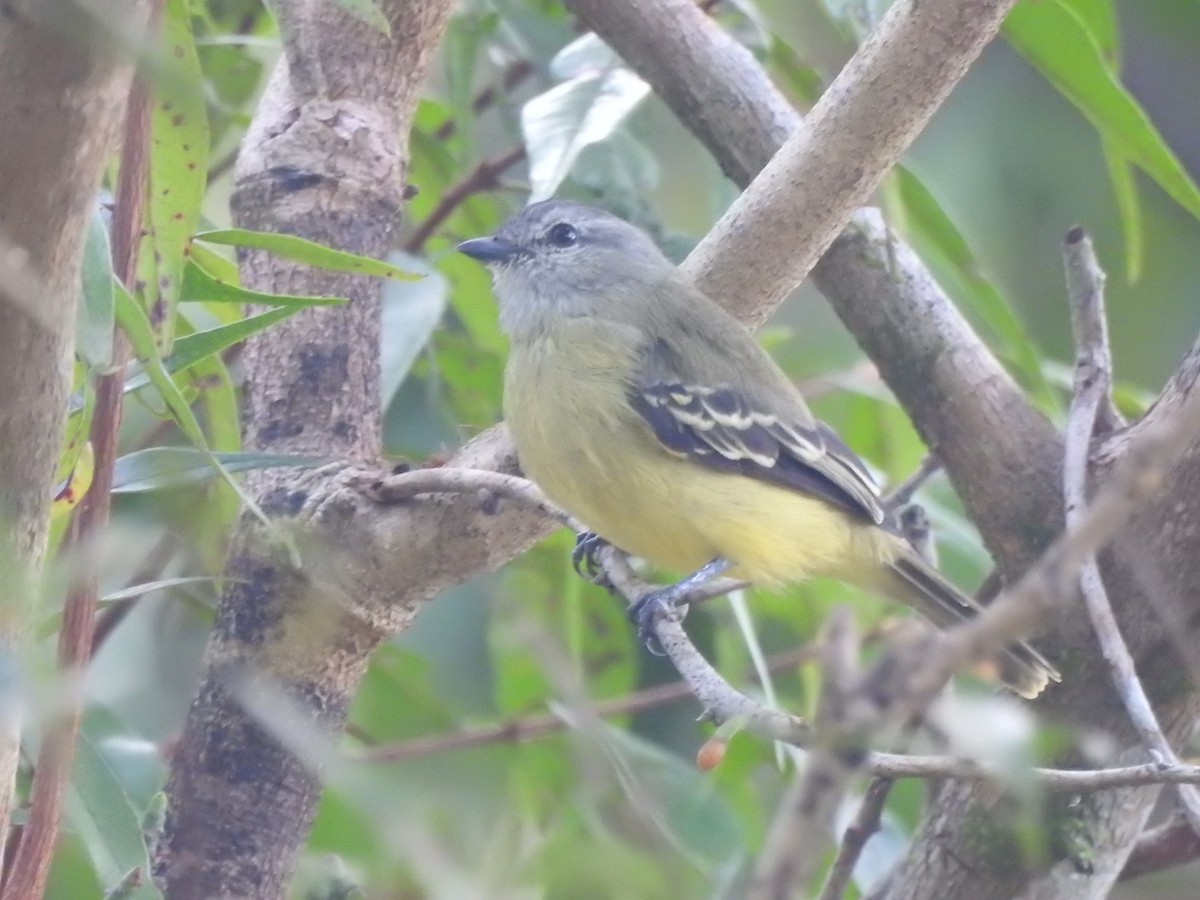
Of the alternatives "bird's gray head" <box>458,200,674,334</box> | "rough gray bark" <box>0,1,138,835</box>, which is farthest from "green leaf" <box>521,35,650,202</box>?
"rough gray bark" <box>0,1,138,835</box>

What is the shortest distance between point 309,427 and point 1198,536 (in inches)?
50.3

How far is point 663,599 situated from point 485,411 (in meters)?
0.94

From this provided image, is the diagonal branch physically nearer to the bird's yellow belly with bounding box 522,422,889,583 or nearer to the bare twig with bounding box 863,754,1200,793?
the bird's yellow belly with bounding box 522,422,889,583

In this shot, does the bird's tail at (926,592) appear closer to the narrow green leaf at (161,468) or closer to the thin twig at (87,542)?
the narrow green leaf at (161,468)

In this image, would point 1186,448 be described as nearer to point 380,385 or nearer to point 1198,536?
point 1198,536

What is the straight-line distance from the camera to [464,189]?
10.1 ft

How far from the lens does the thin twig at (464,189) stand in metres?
3.07

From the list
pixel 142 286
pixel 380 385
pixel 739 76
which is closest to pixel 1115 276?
pixel 739 76

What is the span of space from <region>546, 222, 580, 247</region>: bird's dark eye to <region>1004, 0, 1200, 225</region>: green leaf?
3.38ft

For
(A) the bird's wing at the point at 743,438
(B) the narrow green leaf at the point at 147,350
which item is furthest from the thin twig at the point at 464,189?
(B) the narrow green leaf at the point at 147,350

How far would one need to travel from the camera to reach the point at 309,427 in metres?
2.30

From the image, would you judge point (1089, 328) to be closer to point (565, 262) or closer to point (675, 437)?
point (675, 437)

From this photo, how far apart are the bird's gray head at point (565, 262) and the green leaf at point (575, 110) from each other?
28 centimetres

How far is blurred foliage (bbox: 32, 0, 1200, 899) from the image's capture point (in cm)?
178
